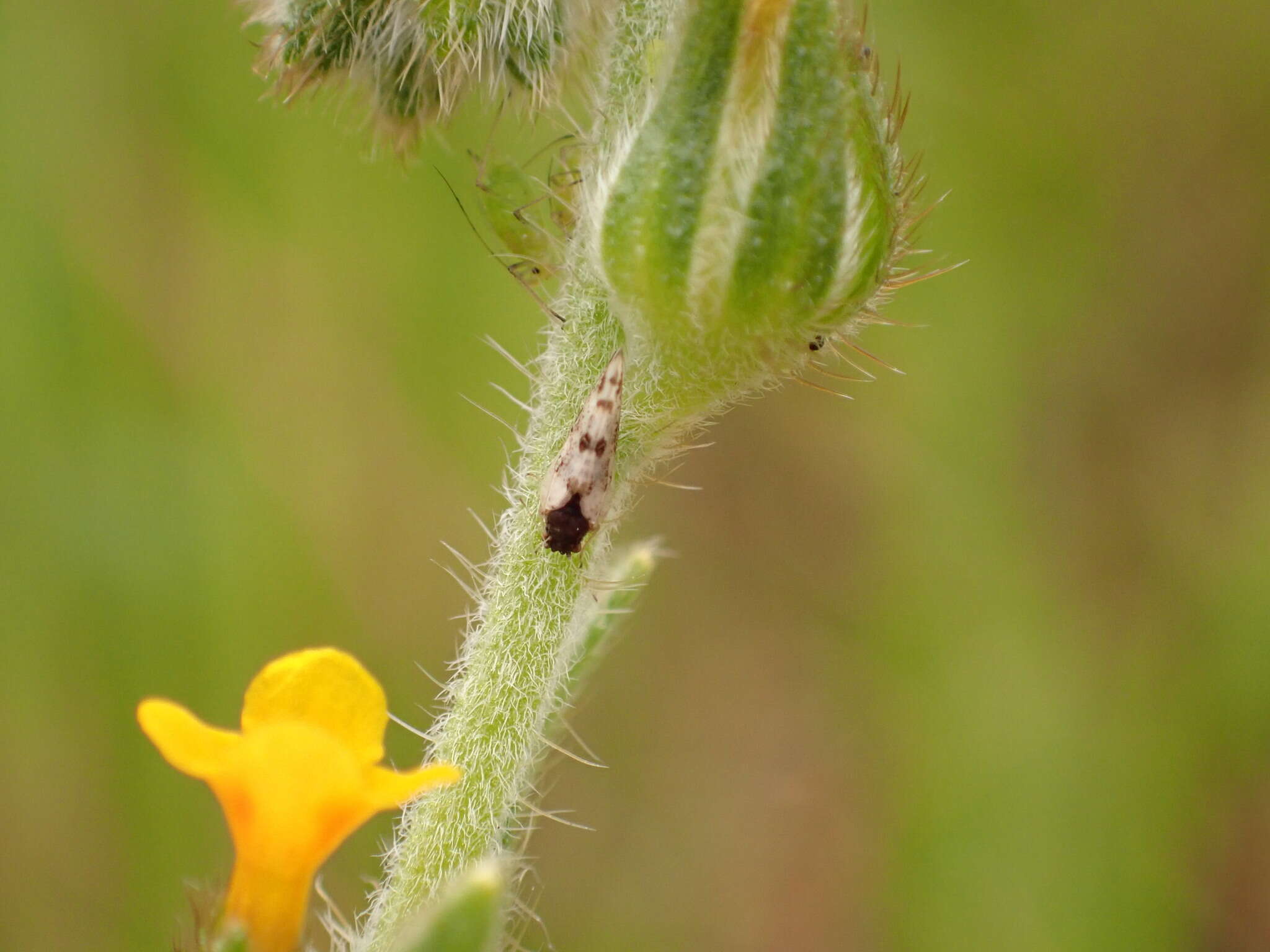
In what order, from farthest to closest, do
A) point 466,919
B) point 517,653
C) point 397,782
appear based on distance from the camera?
point 517,653
point 397,782
point 466,919

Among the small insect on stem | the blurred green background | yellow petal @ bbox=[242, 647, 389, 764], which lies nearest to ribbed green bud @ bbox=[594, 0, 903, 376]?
the small insect on stem

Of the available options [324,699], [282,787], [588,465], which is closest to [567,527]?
[588,465]

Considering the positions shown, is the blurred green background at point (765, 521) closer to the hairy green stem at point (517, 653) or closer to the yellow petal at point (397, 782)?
the hairy green stem at point (517, 653)

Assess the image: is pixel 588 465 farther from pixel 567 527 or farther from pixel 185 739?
pixel 185 739

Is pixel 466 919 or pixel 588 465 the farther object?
pixel 588 465

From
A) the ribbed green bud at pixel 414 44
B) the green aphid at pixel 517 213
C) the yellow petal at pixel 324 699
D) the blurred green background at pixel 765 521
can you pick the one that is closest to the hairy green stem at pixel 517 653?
the green aphid at pixel 517 213

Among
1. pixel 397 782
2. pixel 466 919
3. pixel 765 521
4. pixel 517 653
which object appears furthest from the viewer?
pixel 765 521
